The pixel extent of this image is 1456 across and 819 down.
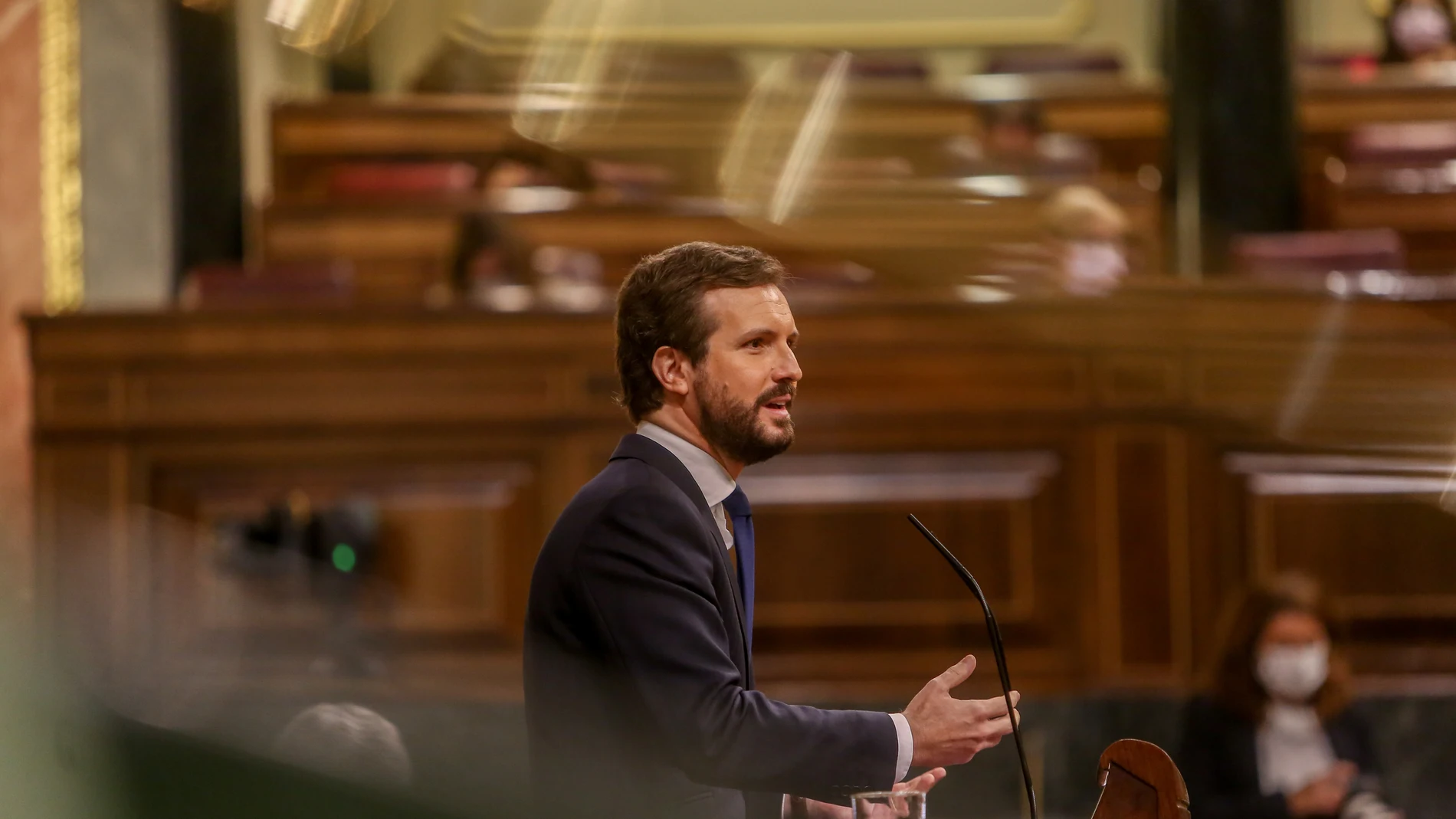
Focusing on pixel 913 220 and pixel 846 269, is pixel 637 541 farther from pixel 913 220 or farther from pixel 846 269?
pixel 913 220

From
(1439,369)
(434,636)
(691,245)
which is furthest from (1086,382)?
(691,245)

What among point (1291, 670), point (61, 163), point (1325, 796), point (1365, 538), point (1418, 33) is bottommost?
point (1325, 796)

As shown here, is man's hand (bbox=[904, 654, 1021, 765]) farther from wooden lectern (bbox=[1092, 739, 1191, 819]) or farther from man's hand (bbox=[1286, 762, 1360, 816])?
man's hand (bbox=[1286, 762, 1360, 816])

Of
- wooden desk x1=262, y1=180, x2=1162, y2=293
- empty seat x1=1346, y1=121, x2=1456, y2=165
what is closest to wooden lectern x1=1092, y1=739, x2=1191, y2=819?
wooden desk x1=262, y1=180, x2=1162, y2=293

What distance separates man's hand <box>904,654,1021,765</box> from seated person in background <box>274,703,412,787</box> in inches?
15.2

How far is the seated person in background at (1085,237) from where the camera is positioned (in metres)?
3.26

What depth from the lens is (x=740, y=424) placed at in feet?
3.65

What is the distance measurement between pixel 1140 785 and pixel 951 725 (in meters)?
0.11

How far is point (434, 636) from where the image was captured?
8.79 feet

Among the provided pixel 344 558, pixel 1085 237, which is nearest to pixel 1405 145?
pixel 1085 237

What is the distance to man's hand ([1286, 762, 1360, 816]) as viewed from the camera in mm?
2340

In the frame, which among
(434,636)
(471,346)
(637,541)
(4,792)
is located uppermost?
(4,792)

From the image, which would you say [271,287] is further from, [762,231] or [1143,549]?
[1143,549]

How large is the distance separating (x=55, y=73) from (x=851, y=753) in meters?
3.82
